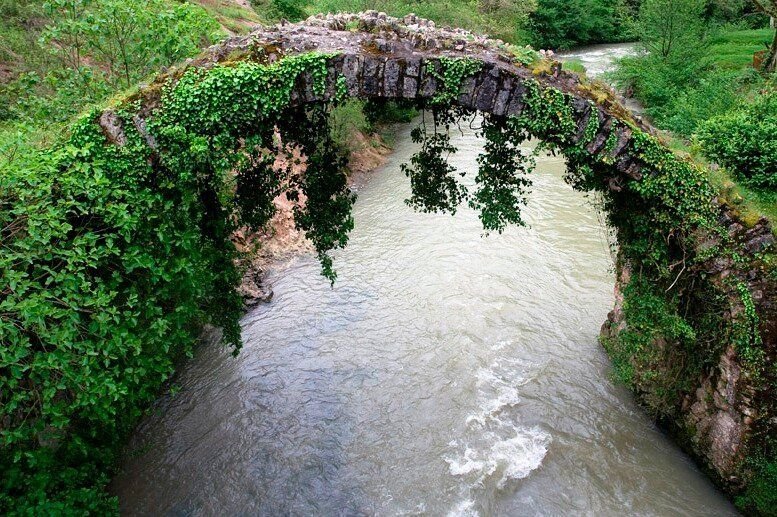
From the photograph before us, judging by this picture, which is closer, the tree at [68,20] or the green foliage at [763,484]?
the green foliage at [763,484]

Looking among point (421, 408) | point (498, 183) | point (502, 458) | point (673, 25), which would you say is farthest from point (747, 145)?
point (673, 25)

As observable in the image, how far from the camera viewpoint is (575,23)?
3878 cm

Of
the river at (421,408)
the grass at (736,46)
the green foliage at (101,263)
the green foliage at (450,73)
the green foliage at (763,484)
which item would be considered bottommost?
the river at (421,408)

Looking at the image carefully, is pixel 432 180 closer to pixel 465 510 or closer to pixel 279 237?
pixel 465 510

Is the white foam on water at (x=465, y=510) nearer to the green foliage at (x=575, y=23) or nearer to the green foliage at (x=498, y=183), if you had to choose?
the green foliage at (x=498, y=183)

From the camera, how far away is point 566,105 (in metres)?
7.32

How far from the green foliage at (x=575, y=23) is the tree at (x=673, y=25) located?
13863mm

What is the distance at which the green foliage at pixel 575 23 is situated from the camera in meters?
37.8

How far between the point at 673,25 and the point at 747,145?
1814 cm

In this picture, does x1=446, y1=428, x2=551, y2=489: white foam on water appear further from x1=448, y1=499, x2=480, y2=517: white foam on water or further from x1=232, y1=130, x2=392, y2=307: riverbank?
x1=232, y1=130, x2=392, y2=307: riverbank

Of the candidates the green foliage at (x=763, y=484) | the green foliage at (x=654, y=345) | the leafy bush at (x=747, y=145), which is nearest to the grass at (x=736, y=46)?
the leafy bush at (x=747, y=145)

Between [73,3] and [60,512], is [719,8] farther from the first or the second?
[60,512]

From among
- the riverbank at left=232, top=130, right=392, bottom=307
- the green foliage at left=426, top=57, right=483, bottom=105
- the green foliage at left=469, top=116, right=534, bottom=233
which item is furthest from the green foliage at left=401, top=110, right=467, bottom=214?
the riverbank at left=232, top=130, right=392, bottom=307

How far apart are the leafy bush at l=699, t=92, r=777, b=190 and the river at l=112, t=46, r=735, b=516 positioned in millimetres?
2833
